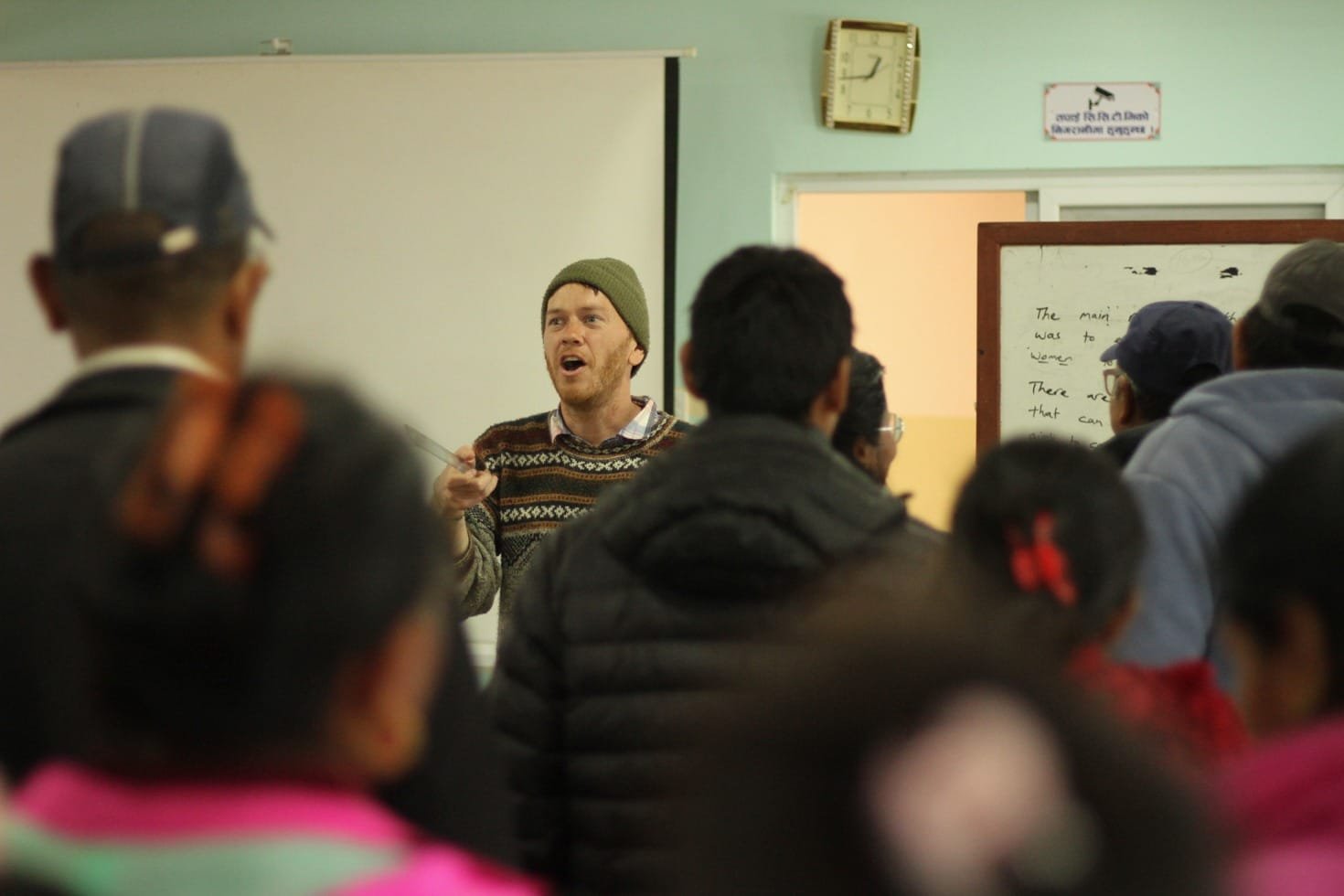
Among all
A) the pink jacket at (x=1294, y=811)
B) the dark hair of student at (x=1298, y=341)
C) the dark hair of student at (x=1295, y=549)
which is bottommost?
the pink jacket at (x=1294, y=811)

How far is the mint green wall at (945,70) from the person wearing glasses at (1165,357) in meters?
2.28

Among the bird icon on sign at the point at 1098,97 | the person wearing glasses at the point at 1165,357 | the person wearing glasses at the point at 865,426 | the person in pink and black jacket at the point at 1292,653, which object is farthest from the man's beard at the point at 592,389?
the bird icon on sign at the point at 1098,97

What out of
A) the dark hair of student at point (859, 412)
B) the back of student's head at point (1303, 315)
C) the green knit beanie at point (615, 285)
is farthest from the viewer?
the green knit beanie at point (615, 285)

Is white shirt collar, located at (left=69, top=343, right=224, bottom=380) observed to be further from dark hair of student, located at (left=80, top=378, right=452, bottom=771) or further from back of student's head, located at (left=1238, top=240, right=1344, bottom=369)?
back of student's head, located at (left=1238, top=240, right=1344, bottom=369)

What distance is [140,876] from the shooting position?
64 cm

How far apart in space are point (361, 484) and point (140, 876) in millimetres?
209

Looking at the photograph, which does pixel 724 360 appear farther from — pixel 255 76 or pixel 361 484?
pixel 255 76

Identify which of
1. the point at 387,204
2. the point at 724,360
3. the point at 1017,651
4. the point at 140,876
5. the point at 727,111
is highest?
the point at 727,111

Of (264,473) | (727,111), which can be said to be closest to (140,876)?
(264,473)

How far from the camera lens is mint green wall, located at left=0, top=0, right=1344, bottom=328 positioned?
13.6 feet

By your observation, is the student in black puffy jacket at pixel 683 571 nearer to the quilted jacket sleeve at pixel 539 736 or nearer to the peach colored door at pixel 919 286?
the quilted jacket sleeve at pixel 539 736

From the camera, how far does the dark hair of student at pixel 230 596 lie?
0.66 metres

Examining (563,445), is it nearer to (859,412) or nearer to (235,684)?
(859,412)

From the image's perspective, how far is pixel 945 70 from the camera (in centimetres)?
422
